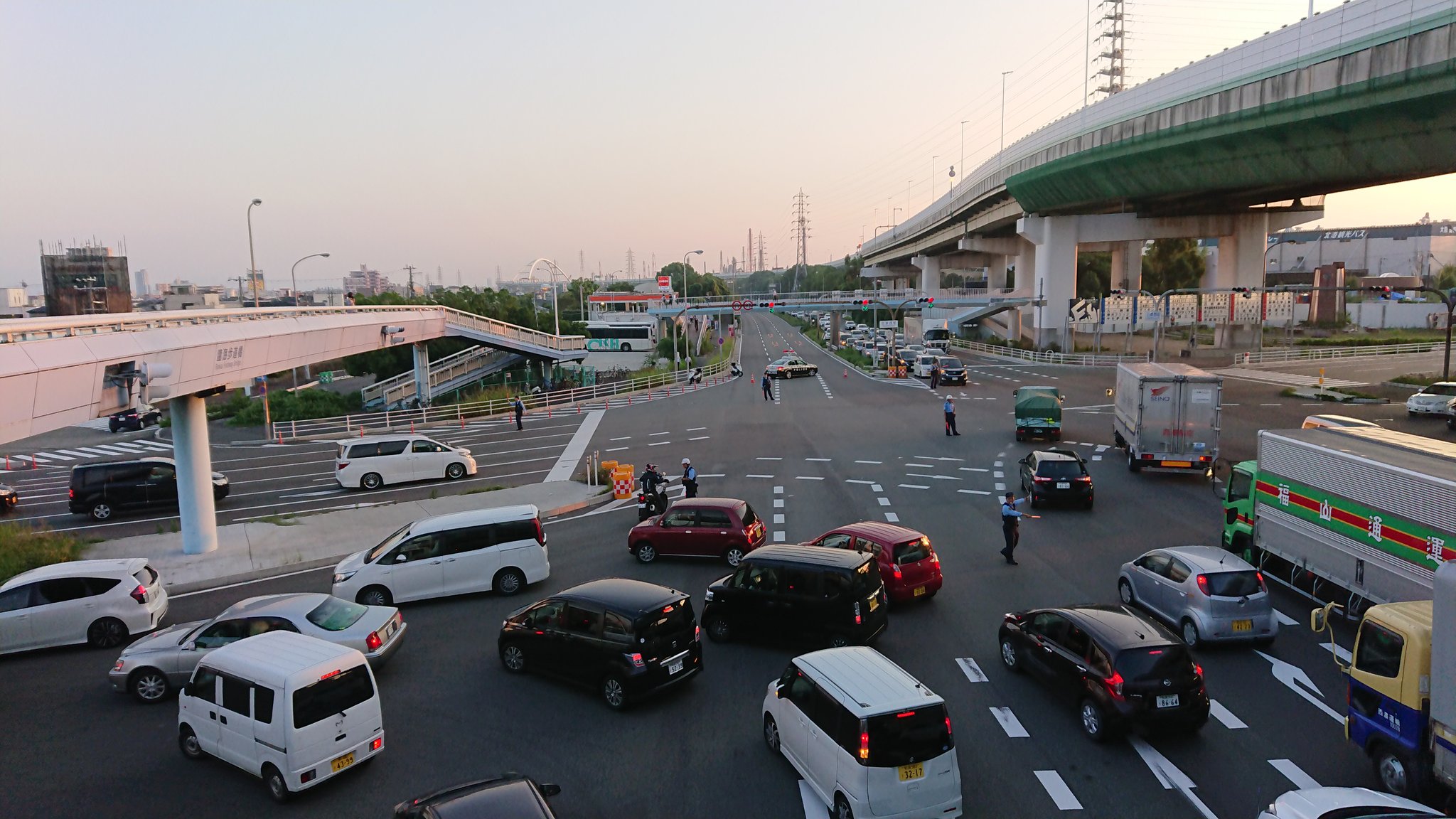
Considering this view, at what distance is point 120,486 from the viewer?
24938mm

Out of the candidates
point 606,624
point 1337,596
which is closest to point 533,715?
point 606,624

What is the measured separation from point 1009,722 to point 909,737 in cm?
330

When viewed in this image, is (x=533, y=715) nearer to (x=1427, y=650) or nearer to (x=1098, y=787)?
(x=1098, y=787)

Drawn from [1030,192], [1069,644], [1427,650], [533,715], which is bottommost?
[533,715]

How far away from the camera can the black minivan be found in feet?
40.4

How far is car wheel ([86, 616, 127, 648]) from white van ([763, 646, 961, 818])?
1265 cm

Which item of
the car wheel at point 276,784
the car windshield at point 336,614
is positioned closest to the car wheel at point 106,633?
the car windshield at point 336,614

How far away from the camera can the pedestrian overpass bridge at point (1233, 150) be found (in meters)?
37.7

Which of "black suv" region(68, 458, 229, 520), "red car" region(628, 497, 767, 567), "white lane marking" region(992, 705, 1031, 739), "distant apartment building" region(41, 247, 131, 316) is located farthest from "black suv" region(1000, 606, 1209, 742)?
"distant apartment building" region(41, 247, 131, 316)

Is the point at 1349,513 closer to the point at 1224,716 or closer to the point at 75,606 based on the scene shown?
the point at 1224,716

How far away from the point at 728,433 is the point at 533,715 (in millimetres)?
25562

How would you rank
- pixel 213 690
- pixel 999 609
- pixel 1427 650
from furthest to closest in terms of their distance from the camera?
pixel 999 609
pixel 213 690
pixel 1427 650

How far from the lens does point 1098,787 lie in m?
9.02

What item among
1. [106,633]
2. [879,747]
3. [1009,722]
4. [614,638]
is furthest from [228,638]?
[1009,722]
